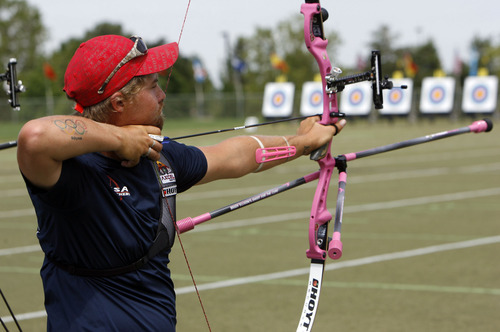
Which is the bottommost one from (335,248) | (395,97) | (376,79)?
(395,97)

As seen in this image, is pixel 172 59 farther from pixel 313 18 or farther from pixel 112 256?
pixel 313 18

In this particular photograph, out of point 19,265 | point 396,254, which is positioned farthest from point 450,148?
point 19,265

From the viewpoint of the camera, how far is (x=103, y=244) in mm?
2260

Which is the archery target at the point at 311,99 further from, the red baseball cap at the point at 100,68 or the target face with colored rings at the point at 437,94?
the red baseball cap at the point at 100,68

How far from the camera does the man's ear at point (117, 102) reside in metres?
2.32

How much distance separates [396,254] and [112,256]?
188 inches

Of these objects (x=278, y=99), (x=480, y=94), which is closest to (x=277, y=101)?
(x=278, y=99)

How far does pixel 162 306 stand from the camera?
2404mm

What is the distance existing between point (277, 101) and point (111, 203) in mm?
35982

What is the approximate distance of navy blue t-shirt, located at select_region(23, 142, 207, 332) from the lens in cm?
221

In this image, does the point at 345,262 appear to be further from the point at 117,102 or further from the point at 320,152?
the point at 117,102

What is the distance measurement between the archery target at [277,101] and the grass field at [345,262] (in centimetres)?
2586

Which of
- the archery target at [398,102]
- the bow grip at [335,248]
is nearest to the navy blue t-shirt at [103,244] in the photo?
the bow grip at [335,248]

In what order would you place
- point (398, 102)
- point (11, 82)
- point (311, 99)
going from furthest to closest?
point (398, 102) → point (311, 99) → point (11, 82)
